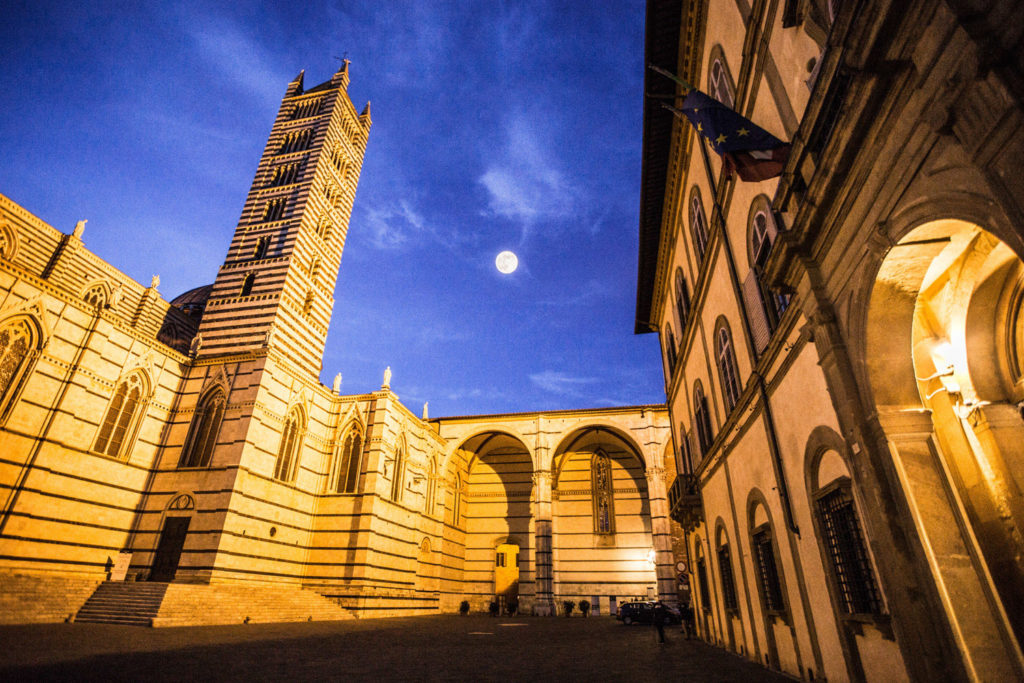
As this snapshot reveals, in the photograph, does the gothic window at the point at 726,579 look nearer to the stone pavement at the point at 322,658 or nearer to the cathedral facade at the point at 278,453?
the stone pavement at the point at 322,658

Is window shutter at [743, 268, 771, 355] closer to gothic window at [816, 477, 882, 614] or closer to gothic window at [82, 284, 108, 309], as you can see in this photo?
gothic window at [816, 477, 882, 614]

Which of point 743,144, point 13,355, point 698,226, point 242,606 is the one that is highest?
point 698,226

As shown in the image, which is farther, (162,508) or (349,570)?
(349,570)

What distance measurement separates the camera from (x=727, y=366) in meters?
10.7

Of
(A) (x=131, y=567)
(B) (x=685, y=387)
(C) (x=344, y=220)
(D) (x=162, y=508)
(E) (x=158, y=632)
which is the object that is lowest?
(E) (x=158, y=632)

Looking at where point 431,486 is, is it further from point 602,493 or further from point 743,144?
point 743,144

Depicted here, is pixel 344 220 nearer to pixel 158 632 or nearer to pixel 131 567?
pixel 131 567

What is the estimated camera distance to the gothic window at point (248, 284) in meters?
24.5

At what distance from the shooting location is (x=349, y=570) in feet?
70.4

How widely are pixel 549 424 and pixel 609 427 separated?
12.6 ft

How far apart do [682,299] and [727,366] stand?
4516 mm

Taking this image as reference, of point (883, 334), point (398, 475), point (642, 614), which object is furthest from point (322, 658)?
point (642, 614)

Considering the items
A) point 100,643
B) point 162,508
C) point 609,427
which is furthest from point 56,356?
point 609,427

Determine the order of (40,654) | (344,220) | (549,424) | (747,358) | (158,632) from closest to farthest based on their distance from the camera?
1. (40,654)
2. (747,358)
3. (158,632)
4. (344,220)
5. (549,424)
